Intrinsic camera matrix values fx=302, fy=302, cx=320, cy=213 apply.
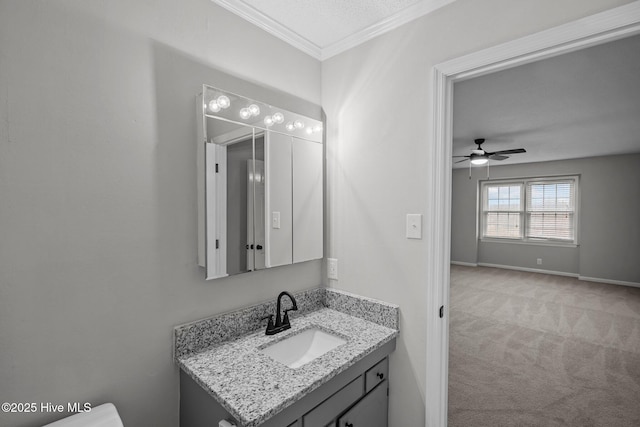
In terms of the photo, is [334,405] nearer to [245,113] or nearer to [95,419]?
[95,419]

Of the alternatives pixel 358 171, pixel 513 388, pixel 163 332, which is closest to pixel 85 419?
pixel 163 332

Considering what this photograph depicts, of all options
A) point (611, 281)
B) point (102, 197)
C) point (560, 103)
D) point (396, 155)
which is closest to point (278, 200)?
point (396, 155)

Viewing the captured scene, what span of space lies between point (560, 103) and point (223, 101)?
3390 millimetres

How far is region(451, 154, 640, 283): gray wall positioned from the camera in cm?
576

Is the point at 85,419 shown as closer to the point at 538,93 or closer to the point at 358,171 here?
the point at 358,171

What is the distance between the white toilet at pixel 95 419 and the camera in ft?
3.21

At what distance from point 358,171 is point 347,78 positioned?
588mm

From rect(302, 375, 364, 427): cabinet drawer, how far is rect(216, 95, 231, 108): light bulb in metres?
1.35

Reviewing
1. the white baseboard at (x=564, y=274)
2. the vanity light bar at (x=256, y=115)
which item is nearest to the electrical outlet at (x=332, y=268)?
the vanity light bar at (x=256, y=115)

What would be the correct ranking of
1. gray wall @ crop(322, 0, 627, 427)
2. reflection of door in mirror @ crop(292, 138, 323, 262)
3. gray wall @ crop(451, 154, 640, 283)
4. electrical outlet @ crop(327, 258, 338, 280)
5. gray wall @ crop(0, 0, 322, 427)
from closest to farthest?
gray wall @ crop(0, 0, 322, 427) → gray wall @ crop(322, 0, 627, 427) → reflection of door in mirror @ crop(292, 138, 323, 262) → electrical outlet @ crop(327, 258, 338, 280) → gray wall @ crop(451, 154, 640, 283)

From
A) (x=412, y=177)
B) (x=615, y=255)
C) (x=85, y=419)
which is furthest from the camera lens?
(x=615, y=255)

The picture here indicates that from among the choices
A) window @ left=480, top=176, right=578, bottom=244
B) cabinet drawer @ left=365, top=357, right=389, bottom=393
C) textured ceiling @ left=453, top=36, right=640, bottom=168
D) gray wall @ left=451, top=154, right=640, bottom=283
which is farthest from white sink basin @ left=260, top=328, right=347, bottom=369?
window @ left=480, top=176, right=578, bottom=244

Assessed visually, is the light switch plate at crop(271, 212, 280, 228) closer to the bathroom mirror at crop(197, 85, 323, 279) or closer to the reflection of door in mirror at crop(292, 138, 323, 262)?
the bathroom mirror at crop(197, 85, 323, 279)

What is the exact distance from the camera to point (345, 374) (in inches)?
51.6
